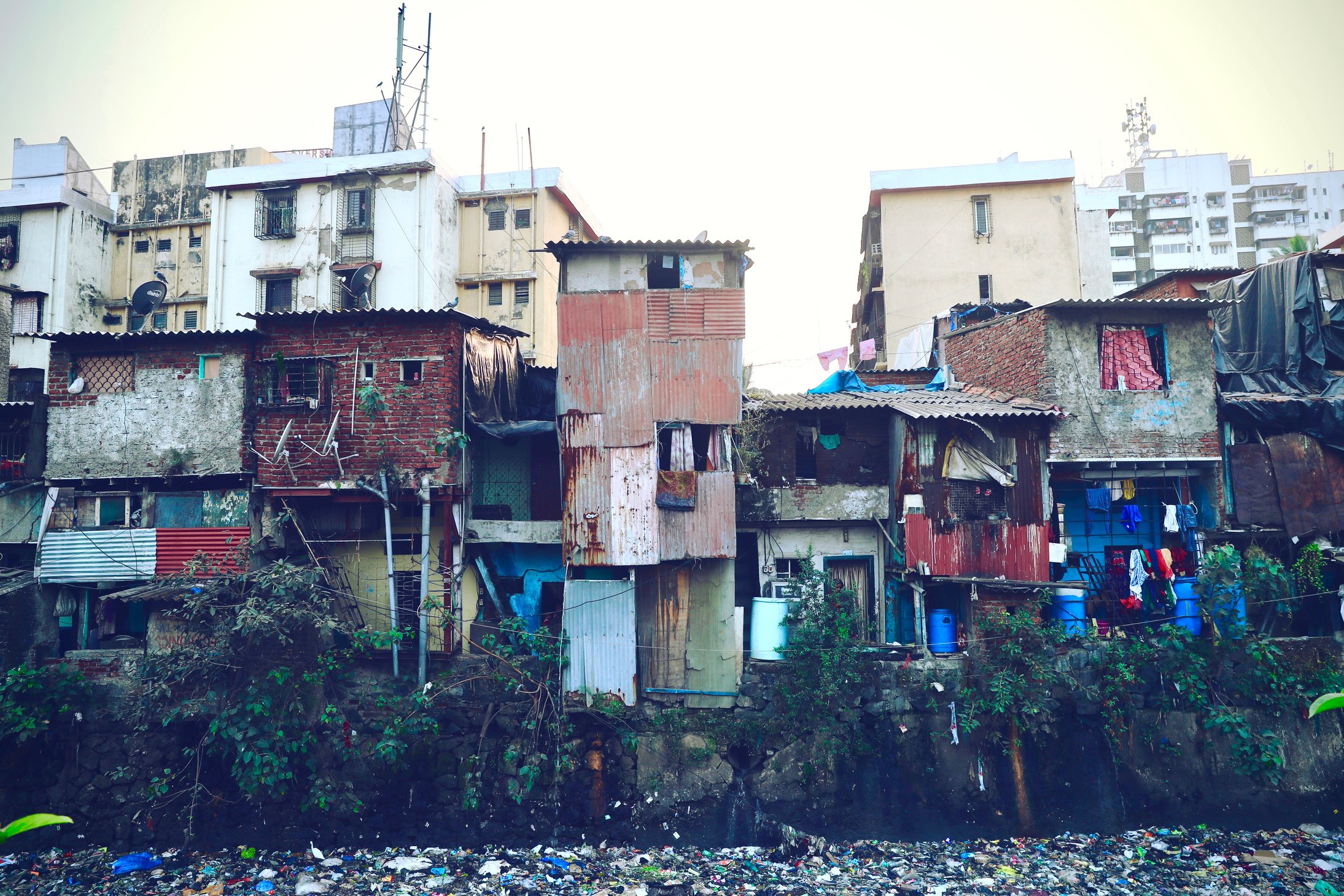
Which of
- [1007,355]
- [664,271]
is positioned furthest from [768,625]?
[1007,355]

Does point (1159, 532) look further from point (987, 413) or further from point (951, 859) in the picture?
point (951, 859)

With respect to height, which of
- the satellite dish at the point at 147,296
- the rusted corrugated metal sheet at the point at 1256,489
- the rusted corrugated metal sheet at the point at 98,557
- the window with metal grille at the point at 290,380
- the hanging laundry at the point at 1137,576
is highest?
the satellite dish at the point at 147,296

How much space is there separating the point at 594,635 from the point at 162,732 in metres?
8.51

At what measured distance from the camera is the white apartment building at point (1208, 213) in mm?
51562

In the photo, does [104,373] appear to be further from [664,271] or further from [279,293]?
[664,271]

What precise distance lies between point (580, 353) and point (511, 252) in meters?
11.6

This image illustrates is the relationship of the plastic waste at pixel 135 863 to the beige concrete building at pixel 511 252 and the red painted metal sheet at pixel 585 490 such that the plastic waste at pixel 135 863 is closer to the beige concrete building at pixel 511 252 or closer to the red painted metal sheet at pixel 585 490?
the red painted metal sheet at pixel 585 490

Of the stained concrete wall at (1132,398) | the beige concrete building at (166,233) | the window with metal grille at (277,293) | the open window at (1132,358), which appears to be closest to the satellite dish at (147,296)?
the window with metal grille at (277,293)

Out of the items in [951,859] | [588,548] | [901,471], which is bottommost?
[951,859]

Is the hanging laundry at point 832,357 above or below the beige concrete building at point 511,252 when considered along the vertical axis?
below

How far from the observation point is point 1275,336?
18406mm

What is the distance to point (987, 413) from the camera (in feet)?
51.9

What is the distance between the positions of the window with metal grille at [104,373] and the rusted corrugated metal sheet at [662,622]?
1105cm

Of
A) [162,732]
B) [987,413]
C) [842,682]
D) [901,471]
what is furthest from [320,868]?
[987,413]
